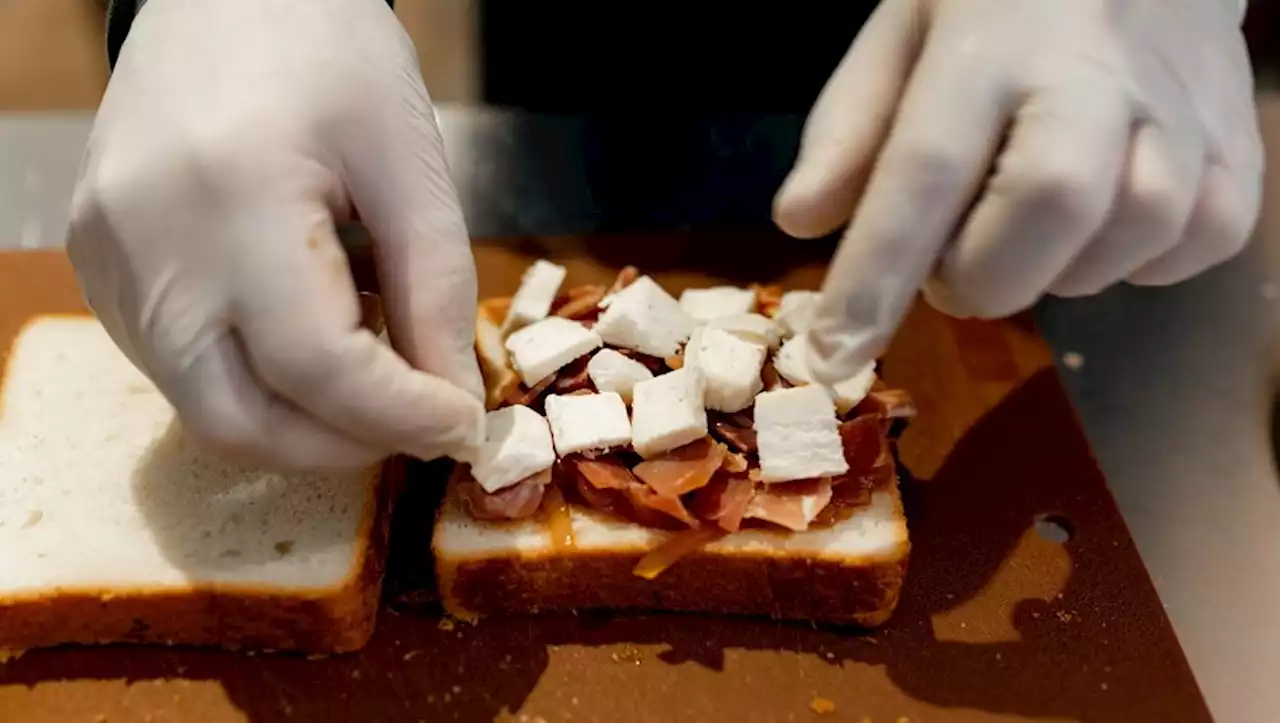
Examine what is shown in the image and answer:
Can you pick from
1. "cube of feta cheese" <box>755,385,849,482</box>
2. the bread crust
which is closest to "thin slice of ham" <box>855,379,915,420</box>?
"cube of feta cheese" <box>755,385,849,482</box>

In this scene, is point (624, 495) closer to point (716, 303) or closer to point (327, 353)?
point (716, 303)

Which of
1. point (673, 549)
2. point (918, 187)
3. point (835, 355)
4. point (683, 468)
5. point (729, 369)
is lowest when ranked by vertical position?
point (673, 549)

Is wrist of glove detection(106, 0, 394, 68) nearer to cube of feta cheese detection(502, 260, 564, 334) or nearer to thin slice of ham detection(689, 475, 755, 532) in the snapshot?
cube of feta cheese detection(502, 260, 564, 334)

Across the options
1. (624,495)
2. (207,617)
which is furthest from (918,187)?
(207,617)

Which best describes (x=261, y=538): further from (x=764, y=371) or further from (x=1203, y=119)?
(x=1203, y=119)

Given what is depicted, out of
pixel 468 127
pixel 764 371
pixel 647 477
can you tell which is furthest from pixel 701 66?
pixel 647 477

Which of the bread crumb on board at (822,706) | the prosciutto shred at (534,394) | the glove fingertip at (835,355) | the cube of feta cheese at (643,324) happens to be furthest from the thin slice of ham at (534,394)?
the bread crumb on board at (822,706)
